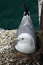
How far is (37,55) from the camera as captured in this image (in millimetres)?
1777

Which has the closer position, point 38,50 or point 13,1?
point 38,50

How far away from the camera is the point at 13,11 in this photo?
9.46 feet

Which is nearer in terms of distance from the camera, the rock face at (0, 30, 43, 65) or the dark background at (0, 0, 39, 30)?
the rock face at (0, 30, 43, 65)

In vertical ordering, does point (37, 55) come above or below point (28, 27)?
below

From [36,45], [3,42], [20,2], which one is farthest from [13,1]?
[36,45]

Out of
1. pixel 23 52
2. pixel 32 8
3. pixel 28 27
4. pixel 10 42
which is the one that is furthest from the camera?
pixel 32 8

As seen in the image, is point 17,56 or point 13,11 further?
point 13,11

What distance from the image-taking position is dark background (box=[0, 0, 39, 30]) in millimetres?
2841

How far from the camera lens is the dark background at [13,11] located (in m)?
2.84

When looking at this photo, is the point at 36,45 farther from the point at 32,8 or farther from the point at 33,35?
the point at 32,8

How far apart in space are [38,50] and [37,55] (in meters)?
0.07

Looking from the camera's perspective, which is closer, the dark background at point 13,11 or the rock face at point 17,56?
the rock face at point 17,56

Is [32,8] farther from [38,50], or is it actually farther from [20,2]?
[38,50]

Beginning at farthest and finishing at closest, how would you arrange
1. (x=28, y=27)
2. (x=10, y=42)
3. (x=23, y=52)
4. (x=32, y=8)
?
(x=32, y=8) → (x=10, y=42) → (x=28, y=27) → (x=23, y=52)
